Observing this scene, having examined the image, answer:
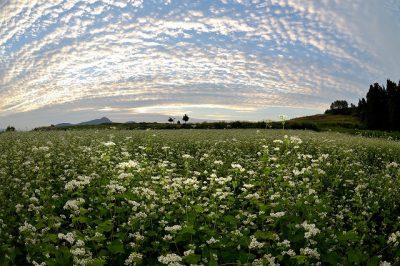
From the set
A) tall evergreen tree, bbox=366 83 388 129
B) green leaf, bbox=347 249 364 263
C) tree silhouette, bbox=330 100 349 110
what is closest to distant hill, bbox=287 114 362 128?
tall evergreen tree, bbox=366 83 388 129

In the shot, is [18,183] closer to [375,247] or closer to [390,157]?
[375,247]

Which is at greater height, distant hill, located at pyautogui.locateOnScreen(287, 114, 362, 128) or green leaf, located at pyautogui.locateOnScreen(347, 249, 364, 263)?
distant hill, located at pyautogui.locateOnScreen(287, 114, 362, 128)

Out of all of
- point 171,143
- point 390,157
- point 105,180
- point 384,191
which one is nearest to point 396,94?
point 390,157

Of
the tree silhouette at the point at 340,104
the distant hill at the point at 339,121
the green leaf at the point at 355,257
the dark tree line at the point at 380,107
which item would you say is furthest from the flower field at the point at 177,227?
the tree silhouette at the point at 340,104

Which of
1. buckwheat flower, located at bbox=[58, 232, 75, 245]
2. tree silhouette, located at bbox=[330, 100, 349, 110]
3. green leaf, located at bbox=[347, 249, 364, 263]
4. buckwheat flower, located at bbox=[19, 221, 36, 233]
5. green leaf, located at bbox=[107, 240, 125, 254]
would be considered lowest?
green leaf, located at bbox=[347, 249, 364, 263]

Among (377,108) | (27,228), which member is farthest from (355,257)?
(377,108)

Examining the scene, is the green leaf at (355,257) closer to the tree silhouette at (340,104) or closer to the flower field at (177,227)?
the flower field at (177,227)

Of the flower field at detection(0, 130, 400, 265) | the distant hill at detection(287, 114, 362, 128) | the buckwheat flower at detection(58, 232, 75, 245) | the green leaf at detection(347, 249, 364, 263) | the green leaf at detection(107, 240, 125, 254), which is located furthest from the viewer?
the distant hill at detection(287, 114, 362, 128)

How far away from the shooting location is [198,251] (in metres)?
5.84

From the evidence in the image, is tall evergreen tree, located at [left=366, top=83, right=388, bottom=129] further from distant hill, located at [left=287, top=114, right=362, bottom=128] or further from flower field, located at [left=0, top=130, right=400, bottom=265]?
flower field, located at [left=0, top=130, right=400, bottom=265]

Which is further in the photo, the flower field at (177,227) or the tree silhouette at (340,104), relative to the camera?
the tree silhouette at (340,104)

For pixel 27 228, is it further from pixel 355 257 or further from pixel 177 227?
pixel 355 257

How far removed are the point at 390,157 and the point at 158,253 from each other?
15.6 m

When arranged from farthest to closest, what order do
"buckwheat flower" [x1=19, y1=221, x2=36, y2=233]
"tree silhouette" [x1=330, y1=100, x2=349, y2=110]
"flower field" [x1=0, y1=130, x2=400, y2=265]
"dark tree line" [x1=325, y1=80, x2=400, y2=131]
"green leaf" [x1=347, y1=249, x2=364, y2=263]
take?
1. "tree silhouette" [x1=330, y1=100, x2=349, y2=110]
2. "dark tree line" [x1=325, y1=80, x2=400, y2=131]
3. "buckwheat flower" [x1=19, y1=221, x2=36, y2=233]
4. "flower field" [x1=0, y1=130, x2=400, y2=265]
5. "green leaf" [x1=347, y1=249, x2=364, y2=263]
